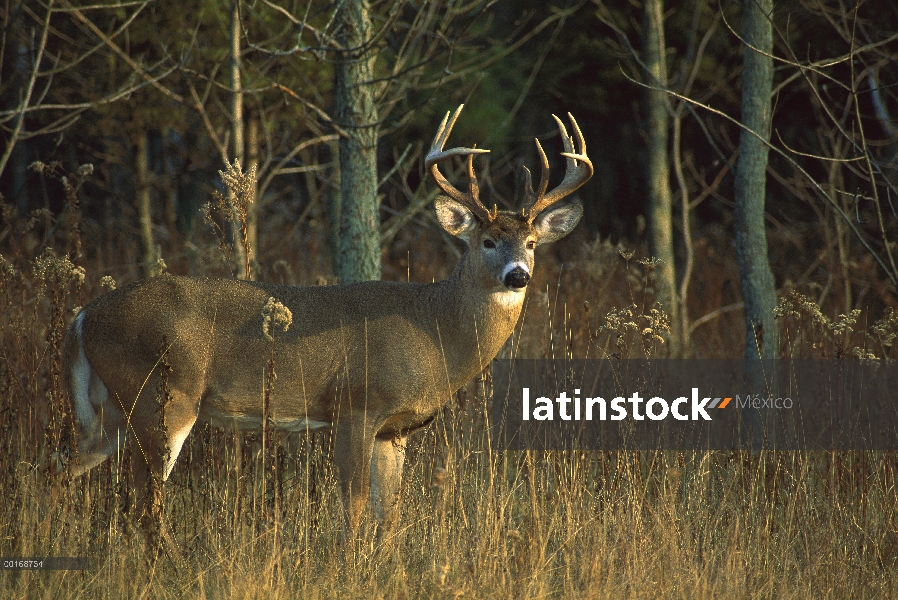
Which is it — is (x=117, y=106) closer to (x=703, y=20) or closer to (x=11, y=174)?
(x=703, y=20)

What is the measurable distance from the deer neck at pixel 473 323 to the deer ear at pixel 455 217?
27cm

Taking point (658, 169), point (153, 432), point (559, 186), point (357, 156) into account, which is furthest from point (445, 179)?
point (658, 169)

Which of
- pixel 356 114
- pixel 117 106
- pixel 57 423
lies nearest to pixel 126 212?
pixel 117 106

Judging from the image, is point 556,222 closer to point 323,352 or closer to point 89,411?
point 323,352

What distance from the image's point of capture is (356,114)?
6133mm

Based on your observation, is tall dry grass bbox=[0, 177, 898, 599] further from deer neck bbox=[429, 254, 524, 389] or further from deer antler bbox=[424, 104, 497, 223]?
deer antler bbox=[424, 104, 497, 223]

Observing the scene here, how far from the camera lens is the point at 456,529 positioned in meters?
4.54

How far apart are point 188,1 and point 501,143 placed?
8.43 m

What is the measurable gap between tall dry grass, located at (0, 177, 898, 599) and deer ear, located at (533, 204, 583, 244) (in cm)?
75

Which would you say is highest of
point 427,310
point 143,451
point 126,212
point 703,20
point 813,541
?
point 703,20

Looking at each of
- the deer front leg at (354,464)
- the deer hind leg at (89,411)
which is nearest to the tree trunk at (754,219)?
the deer front leg at (354,464)

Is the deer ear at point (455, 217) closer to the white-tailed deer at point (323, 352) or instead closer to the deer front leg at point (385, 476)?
the white-tailed deer at point (323, 352)

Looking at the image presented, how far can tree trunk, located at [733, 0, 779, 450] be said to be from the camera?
5.94 meters

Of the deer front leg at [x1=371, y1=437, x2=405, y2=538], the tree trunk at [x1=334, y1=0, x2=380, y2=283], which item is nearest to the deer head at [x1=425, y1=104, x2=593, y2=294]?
the deer front leg at [x1=371, y1=437, x2=405, y2=538]
